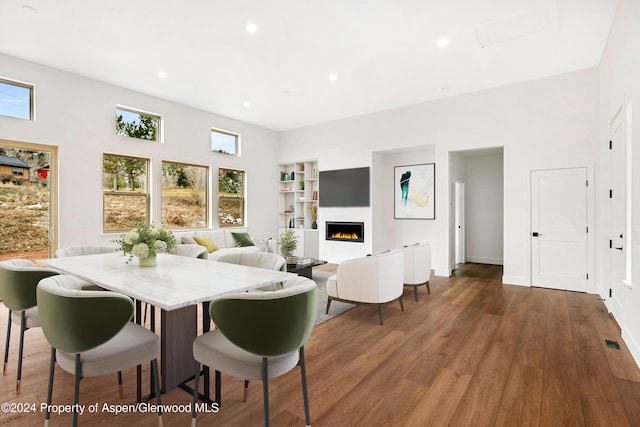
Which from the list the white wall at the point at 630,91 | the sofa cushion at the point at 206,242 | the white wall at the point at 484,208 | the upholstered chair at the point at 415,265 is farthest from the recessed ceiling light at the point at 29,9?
the white wall at the point at 484,208

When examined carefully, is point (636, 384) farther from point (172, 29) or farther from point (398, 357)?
point (172, 29)

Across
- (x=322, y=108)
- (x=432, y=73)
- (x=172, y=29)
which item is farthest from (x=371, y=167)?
(x=172, y=29)

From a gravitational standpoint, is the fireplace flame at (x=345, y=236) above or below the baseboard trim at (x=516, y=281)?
above

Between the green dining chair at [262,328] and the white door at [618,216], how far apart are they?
3.46 metres

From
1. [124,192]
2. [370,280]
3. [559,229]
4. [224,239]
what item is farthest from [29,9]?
[559,229]

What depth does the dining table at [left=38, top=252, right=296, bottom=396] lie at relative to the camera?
1.77m

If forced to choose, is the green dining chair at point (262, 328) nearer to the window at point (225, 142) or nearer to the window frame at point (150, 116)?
the window frame at point (150, 116)

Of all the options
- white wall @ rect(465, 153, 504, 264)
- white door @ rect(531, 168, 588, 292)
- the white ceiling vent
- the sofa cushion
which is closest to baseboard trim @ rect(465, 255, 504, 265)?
white wall @ rect(465, 153, 504, 264)

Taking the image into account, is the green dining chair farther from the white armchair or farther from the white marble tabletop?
the white armchair

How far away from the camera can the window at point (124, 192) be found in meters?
5.38

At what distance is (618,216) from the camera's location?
3.45 m

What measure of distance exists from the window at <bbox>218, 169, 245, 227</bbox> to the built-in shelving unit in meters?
1.19

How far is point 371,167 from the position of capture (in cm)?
698

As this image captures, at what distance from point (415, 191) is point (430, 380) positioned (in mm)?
5034
